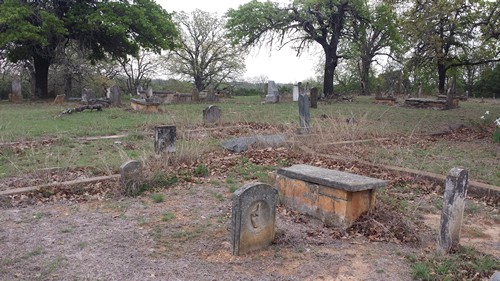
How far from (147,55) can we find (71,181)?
42.7 m

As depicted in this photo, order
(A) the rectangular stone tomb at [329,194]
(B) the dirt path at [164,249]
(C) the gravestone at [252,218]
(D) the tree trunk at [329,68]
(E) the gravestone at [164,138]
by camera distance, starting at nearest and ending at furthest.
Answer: (B) the dirt path at [164,249] → (C) the gravestone at [252,218] → (A) the rectangular stone tomb at [329,194] → (E) the gravestone at [164,138] → (D) the tree trunk at [329,68]

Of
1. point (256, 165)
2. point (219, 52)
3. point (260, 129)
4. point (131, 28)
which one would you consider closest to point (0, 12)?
point (131, 28)

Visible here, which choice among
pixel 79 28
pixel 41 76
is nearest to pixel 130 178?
pixel 79 28

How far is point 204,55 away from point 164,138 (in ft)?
126

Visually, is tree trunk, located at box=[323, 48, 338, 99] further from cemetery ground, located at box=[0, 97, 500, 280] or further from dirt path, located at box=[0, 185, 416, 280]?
dirt path, located at box=[0, 185, 416, 280]

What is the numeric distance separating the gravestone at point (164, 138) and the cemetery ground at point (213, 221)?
1.17 ft

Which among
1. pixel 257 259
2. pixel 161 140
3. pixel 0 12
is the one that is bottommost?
pixel 257 259

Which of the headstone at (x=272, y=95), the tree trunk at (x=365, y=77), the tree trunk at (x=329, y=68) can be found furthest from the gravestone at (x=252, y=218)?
the tree trunk at (x=365, y=77)

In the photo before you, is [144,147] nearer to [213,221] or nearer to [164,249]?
[213,221]

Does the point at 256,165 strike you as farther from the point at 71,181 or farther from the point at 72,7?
the point at 72,7

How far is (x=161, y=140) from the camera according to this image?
7.98 metres

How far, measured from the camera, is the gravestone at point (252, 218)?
407cm

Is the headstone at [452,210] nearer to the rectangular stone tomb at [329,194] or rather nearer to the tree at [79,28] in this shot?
the rectangular stone tomb at [329,194]

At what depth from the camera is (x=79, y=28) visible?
23.2 metres
